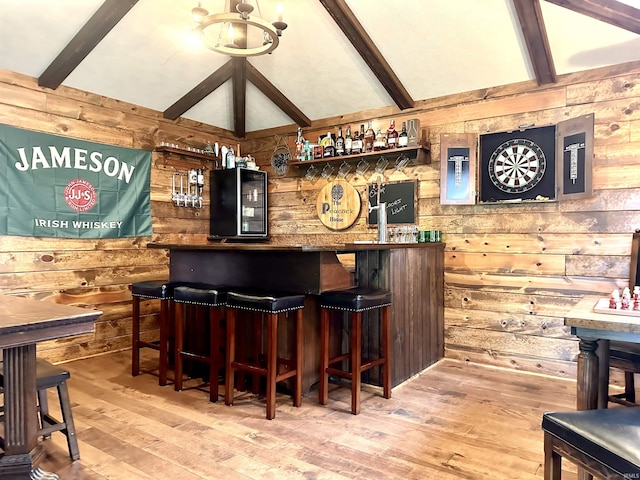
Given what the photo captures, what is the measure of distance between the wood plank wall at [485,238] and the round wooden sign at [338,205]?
89mm

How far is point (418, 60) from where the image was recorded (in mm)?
3533

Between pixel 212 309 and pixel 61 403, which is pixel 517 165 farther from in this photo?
pixel 61 403

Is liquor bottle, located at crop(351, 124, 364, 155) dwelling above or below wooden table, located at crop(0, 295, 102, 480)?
above

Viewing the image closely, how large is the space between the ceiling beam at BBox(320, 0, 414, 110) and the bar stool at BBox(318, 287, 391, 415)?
6.43ft

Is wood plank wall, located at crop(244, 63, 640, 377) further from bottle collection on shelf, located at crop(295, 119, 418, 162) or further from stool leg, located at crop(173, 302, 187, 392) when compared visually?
stool leg, located at crop(173, 302, 187, 392)

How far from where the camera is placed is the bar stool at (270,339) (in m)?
2.47

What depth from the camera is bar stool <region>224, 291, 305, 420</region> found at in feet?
8.10

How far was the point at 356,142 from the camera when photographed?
13.7ft

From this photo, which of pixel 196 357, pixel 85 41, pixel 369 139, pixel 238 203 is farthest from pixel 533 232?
pixel 85 41

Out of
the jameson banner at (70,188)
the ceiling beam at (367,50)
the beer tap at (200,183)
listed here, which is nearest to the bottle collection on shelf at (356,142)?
the ceiling beam at (367,50)

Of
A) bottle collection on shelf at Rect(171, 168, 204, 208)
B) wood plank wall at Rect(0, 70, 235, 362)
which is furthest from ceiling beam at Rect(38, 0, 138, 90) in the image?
bottle collection on shelf at Rect(171, 168, 204, 208)

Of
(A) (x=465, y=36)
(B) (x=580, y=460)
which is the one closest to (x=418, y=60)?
(A) (x=465, y=36)

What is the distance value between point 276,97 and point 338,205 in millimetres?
1303

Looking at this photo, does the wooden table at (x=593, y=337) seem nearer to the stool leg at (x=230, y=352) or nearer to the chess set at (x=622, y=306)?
the chess set at (x=622, y=306)
